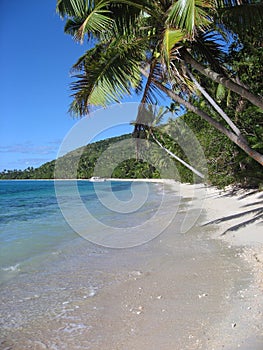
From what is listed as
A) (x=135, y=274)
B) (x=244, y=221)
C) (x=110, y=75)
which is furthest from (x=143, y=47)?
(x=244, y=221)

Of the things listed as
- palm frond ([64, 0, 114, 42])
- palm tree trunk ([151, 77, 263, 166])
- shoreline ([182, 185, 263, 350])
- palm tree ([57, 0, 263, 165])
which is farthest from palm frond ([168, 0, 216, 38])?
shoreline ([182, 185, 263, 350])

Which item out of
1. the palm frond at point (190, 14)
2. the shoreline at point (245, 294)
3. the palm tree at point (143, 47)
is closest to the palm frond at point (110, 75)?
the palm tree at point (143, 47)

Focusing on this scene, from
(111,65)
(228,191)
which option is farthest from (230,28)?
(228,191)

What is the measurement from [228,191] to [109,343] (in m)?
16.7

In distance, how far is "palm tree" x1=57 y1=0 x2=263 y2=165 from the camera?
458cm

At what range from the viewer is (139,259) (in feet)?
22.1

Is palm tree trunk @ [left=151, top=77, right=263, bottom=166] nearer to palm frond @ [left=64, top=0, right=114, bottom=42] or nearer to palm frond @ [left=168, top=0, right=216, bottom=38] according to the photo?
palm frond @ [left=64, top=0, right=114, bottom=42]

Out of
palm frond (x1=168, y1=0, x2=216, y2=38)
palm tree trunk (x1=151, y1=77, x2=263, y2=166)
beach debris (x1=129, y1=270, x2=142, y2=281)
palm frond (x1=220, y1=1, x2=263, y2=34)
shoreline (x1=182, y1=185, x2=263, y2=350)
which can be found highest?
palm frond (x1=220, y1=1, x2=263, y2=34)

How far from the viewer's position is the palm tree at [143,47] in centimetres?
458

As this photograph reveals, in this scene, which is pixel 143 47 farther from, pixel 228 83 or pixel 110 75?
pixel 228 83

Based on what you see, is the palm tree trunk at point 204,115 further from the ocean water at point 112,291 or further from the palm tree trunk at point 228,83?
the ocean water at point 112,291

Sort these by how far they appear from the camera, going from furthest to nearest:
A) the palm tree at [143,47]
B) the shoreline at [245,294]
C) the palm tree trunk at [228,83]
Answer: the palm tree trunk at [228,83] → the palm tree at [143,47] → the shoreline at [245,294]

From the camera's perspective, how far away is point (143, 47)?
591 cm

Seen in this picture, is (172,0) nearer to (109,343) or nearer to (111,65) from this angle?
(111,65)
